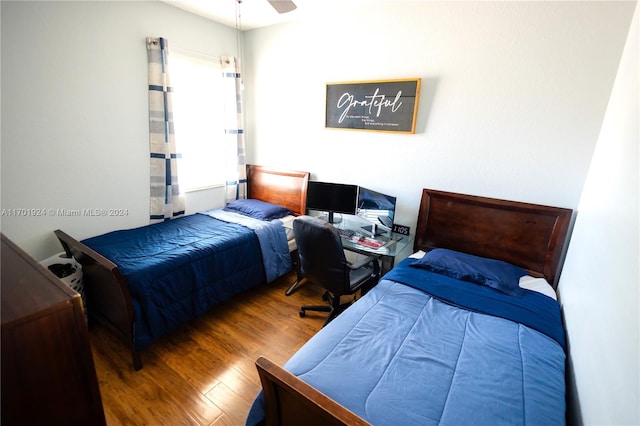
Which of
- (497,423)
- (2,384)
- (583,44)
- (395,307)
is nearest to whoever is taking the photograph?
(2,384)

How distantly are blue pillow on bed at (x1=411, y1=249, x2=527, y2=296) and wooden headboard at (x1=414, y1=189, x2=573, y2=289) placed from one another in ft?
0.46

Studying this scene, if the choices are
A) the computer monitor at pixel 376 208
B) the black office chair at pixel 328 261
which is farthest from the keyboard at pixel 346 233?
the black office chair at pixel 328 261

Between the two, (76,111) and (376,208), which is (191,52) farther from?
(376,208)

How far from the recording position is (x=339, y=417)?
85 centimetres

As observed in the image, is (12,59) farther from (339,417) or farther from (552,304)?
(552,304)

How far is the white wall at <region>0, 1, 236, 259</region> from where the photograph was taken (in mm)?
1938

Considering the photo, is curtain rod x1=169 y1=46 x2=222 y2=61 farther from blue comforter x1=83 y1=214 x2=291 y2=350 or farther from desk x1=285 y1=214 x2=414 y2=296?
desk x1=285 y1=214 x2=414 y2=296

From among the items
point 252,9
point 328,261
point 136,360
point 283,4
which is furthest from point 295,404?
point 252,9

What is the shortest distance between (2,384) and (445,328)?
1676 mm

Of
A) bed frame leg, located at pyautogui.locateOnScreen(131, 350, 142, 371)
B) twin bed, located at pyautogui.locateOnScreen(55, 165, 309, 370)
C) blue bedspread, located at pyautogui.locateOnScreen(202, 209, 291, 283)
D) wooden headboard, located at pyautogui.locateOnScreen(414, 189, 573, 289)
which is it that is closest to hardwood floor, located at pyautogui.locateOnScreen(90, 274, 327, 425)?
bed frame leg, located at pyautogui.locateOnScreen(131, 350, 142, 371)

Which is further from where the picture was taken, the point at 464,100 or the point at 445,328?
the point at 464,100

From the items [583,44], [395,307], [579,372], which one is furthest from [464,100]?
[579,372]

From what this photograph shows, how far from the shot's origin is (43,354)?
798 mm

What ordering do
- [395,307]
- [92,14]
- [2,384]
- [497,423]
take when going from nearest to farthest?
1. [2,384]
2. [497,423]
3. [395,307]
4. [92,14]
